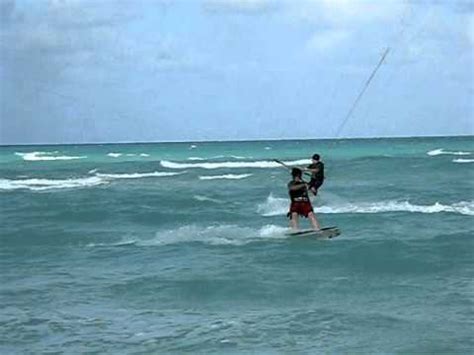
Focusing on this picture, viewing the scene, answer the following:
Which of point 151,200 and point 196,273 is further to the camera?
point 151,200

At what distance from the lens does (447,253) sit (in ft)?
41.8

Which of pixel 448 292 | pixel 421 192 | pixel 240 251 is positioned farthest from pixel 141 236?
pixel 421 192

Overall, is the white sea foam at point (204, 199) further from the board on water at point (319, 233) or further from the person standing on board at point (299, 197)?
the person standing on board at point (299, 197)

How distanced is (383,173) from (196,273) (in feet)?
83.5

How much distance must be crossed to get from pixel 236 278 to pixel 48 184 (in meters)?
24.8

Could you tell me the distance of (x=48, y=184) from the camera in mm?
34344

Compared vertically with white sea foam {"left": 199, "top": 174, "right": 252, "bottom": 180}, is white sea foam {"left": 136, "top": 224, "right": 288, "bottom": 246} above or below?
below

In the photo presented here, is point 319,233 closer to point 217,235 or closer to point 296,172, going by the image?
point 296,172

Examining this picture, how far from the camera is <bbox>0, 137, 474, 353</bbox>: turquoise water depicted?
310 inches

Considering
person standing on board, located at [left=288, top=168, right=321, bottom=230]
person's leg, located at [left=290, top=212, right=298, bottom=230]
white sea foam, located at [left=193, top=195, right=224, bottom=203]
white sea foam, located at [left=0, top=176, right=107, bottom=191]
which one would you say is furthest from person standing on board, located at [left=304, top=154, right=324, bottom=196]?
white sea foam, located at [left=0, top=176, right=107, bottom=191]

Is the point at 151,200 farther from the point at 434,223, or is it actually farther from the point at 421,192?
the point at 434,223

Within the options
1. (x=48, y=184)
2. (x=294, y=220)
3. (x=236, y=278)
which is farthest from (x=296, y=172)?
(x=48, y=184)

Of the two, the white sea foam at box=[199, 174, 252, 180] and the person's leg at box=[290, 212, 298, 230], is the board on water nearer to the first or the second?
the person's leg at box=[290, 212, 298, 230]

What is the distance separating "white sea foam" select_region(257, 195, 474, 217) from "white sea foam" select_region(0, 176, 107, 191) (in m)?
13.2
